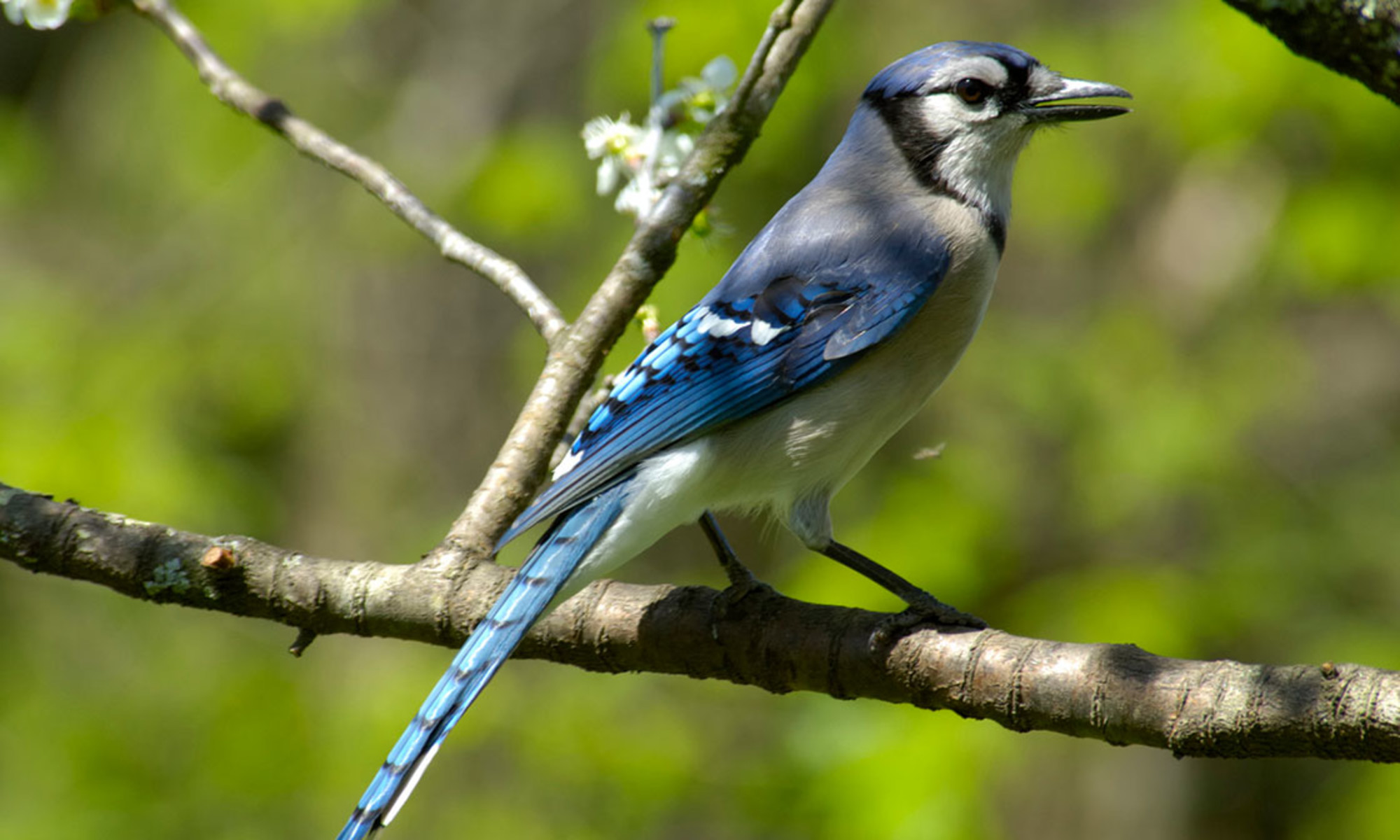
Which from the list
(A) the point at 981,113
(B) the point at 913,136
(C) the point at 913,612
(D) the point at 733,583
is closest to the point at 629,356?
(B) the point at 913,136

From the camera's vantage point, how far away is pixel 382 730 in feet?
13.6

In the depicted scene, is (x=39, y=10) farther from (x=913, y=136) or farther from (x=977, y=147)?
(x=977, y=147)

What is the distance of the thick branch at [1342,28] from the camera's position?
59.4 inches

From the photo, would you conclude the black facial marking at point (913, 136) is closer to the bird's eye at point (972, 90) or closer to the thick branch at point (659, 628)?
the bird's eye at point (972, 90)

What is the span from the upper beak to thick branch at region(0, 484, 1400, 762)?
119 cm

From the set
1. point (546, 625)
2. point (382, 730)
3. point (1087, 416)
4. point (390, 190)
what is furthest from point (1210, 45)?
point (382, 730)

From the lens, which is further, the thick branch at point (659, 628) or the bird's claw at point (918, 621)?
the bird's claw at point (918, 621)

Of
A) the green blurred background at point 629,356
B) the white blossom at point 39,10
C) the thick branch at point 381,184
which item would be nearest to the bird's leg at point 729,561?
the thick branch at point 381,184

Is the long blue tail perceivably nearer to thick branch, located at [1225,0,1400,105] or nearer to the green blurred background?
thick branch, located at [1225,0,1400,105]

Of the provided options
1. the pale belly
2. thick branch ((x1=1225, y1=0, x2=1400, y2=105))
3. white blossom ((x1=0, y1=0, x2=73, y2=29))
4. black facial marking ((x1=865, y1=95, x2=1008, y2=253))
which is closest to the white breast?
the pale belly

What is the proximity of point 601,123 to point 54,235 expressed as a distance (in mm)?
6332

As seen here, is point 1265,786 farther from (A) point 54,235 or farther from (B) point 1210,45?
(A) point 54,235

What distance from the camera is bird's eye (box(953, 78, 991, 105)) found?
2.64 metres

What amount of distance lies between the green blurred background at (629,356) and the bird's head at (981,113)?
1.53 metres
